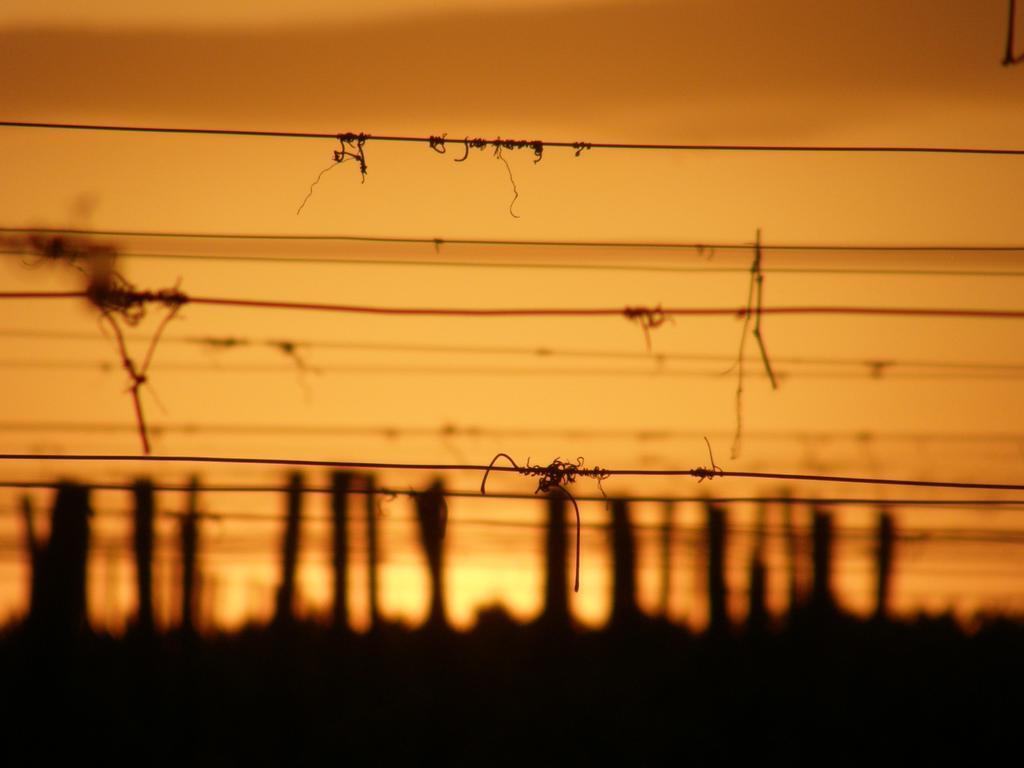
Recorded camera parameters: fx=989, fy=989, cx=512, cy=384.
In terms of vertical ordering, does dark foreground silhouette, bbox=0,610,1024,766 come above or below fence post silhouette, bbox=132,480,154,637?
below

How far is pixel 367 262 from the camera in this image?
17.6 ft

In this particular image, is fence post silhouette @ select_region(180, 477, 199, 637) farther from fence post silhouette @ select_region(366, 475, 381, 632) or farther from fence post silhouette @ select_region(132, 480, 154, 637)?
fence post silhouette @ select_region(366, 475, 381, 632)

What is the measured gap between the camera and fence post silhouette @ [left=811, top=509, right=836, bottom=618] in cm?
1772

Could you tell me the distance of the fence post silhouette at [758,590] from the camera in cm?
1714

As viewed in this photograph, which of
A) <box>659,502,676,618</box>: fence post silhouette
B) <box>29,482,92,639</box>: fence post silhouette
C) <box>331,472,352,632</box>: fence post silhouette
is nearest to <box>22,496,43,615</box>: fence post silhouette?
<box>29,482,92,639</box>: fence post silhouette

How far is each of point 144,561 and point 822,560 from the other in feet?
38.9

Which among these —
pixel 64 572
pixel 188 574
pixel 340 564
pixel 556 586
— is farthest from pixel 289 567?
pixel 556 586

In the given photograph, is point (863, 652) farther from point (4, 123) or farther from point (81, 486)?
point (4, 123)

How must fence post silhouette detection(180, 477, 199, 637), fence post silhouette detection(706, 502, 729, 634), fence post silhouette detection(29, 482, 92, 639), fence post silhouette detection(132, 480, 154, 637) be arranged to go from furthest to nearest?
fence post silhouette detection(706, 502, 729, 634) < fence post silhouette detection(180, 477, 199, 637) < fence post silhouette detection(132, 480, 154, 637) < fence post silhouette detection(29, 482, 92, 639)

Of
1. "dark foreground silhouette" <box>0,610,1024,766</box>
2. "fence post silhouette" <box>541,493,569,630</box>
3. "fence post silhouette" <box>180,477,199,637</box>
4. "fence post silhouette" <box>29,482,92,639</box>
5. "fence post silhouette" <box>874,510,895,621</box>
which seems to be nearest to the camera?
"dark foreground silhouette" <box>0,610,1024,766</box>

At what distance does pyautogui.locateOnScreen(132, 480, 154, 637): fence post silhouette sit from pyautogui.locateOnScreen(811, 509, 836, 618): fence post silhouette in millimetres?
11295

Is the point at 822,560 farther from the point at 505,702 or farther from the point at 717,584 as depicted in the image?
the point at 505,702

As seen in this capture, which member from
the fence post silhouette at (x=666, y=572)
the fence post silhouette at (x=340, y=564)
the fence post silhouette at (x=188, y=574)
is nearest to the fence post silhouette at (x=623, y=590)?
the fence post silhouette at (x=666, y=572)

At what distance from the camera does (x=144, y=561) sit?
16656 mm
